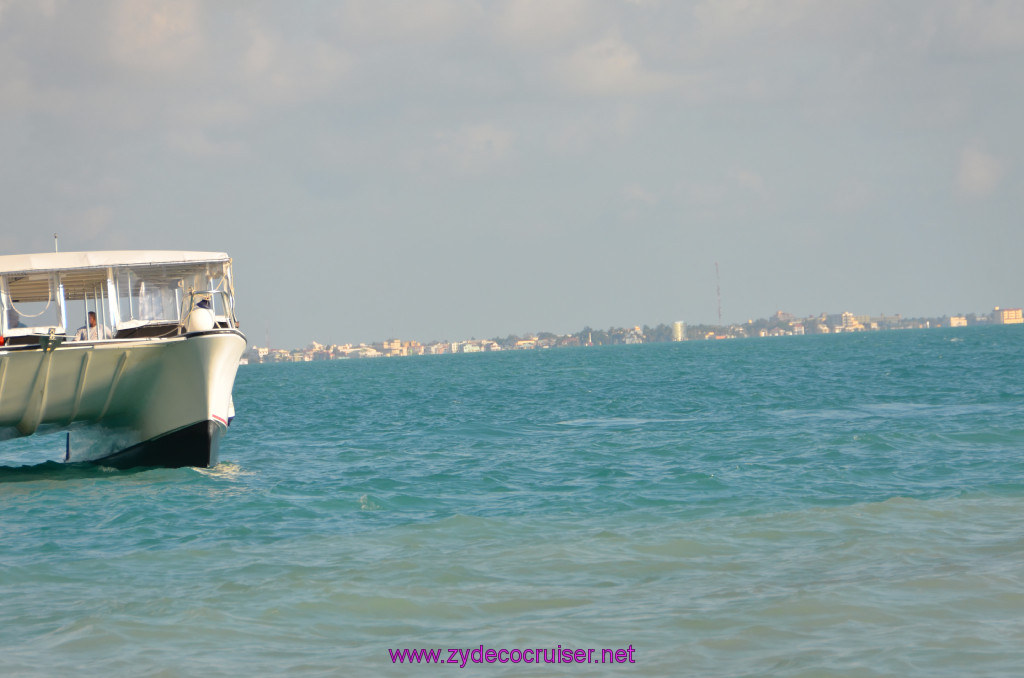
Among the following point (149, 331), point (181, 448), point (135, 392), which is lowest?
point (181, 448)

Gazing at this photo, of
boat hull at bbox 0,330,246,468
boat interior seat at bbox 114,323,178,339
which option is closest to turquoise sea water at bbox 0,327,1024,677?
boat hull at bbox 0,330,246,468

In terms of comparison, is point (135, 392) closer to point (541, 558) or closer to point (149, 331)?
point (149, 331)

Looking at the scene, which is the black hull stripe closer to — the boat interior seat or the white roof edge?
the boat interior seat

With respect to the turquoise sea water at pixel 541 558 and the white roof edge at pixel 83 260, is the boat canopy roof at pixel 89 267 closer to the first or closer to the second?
the white roof edge at pixel 83 260

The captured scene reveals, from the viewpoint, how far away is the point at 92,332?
19719 millimetres

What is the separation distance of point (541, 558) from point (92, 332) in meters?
13.2

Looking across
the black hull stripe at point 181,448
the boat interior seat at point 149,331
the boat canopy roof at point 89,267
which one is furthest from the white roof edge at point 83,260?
the black hull stripe at point 181,448

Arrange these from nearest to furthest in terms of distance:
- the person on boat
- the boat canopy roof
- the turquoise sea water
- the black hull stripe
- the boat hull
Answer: the turquoise sea water
the boat hull
the boat canopy roof
the person on boat
the black hull stripe

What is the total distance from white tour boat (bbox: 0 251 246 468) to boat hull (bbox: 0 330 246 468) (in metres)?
0.02

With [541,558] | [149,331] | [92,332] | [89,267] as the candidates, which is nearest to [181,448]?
[149,331]

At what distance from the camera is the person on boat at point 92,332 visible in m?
19.2

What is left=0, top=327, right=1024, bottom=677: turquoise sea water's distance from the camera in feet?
24.8

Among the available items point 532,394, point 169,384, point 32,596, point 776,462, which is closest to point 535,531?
point 32,596

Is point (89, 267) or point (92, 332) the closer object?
point (89, 267)
